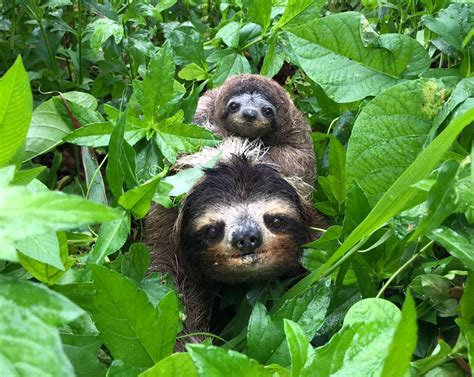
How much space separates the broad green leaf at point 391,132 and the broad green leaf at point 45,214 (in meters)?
1.35

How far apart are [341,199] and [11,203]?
5.91 feet

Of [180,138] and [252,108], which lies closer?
A: [180,138]

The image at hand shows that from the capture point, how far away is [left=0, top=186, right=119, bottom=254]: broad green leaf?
116 cm

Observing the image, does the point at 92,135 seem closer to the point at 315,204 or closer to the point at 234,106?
the point at 315,204

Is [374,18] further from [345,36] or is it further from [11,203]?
[11,203]

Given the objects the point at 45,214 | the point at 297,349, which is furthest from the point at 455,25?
the point at 45,214

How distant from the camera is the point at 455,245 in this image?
1.75 metres

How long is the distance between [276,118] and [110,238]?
6.64 ft

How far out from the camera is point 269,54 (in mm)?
3641

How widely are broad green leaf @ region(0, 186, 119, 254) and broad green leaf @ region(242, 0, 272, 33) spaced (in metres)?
2.50

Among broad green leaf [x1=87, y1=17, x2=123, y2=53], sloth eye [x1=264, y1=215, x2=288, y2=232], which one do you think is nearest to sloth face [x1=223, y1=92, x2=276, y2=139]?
broad green leaf [x1=87, y1=17, x2=123, y2=53]

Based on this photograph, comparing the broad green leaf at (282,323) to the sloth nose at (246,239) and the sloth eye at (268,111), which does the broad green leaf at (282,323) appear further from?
the sloth eye at (268,111)

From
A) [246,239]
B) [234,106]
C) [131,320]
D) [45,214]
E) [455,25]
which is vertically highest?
[45,214]

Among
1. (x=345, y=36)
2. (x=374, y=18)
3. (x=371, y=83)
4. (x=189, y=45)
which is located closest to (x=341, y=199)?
(x=371, y=83)
